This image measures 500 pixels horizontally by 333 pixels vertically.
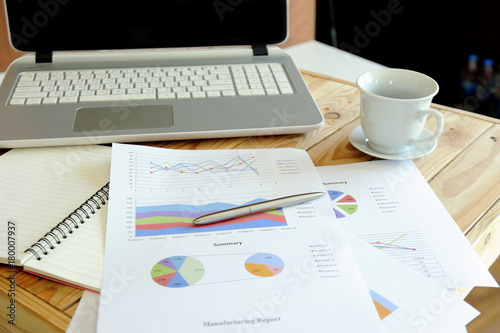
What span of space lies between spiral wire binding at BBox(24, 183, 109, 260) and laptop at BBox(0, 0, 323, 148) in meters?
0.13

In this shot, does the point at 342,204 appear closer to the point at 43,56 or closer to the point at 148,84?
the point at 148,84

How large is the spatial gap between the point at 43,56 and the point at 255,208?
1.61ft

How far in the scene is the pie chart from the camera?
16.5 inches

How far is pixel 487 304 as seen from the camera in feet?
2.52

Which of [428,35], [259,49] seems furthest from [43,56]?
[428,35]

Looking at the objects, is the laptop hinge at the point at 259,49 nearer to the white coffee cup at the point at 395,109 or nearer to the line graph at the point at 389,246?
the white coffee cup at the point at 395,109

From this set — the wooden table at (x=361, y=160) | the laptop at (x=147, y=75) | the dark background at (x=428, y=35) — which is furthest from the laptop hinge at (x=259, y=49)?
the dark background at (x=428, y=35)

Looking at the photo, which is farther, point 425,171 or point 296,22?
point 296,22

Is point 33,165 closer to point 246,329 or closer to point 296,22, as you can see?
point 246,329

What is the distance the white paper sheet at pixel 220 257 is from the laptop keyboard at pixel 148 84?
15 centimetres

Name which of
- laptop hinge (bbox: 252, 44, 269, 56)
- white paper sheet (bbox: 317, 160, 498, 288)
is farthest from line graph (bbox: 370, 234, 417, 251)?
laptop hinge (bbox: 252, 44, 269, 56)

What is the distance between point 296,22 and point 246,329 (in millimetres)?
961

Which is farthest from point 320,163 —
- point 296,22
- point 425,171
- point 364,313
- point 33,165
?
point 296,22

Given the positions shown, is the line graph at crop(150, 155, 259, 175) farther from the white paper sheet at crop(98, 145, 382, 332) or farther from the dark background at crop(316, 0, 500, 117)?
the dark background at crop(316, 0, 500, 117)
